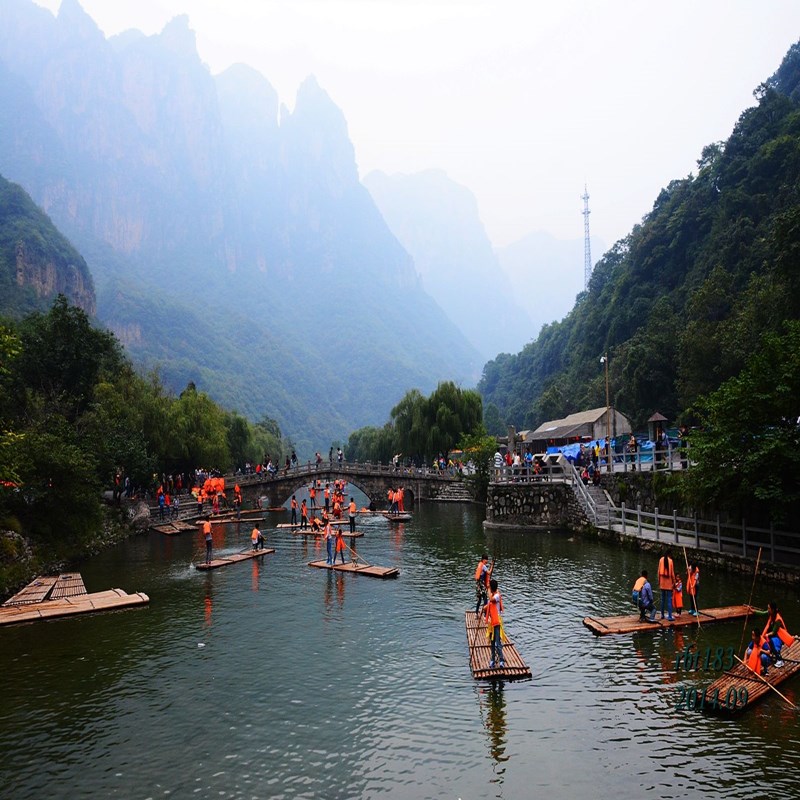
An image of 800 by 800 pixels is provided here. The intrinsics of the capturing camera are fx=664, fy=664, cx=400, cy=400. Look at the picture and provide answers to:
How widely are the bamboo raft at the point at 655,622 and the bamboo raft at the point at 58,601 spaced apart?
16687 millimetres

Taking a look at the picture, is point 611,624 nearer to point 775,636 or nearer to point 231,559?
point 775,636

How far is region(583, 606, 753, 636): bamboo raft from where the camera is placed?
63.8 feet

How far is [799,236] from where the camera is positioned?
50.1m

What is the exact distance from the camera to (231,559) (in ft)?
114

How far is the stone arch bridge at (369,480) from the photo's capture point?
7138cm

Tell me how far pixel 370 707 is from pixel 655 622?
951 cm

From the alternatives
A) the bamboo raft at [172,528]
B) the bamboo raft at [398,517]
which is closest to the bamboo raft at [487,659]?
the bamboo raft at [398,517]

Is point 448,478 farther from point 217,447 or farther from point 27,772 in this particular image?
point 27,772

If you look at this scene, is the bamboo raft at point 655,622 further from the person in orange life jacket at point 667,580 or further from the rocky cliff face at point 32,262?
the rocky cliff face at point 32,262

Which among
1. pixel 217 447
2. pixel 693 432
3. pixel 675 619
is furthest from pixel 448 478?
pixel 675 619

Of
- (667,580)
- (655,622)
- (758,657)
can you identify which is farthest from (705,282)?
(758,657)

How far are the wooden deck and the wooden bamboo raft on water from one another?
1610 cm

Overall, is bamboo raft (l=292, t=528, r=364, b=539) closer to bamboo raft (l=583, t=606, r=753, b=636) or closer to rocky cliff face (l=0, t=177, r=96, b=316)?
bamboo raft (l=583, t=606, r=753, b=636)

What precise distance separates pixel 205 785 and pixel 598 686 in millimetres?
8964
